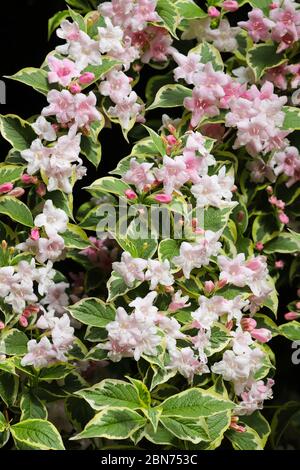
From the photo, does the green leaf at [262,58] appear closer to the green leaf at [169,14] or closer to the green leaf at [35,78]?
the green leaf at [169,14]

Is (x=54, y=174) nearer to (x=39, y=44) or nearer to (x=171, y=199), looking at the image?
(x=171, y=199)

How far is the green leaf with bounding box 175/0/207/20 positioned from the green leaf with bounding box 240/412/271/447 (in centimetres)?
97

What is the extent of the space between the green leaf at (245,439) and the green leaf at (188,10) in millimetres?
988

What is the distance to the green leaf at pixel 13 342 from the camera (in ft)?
6.27

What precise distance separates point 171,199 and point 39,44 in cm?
121

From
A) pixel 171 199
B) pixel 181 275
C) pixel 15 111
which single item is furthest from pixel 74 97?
pixel 15 111

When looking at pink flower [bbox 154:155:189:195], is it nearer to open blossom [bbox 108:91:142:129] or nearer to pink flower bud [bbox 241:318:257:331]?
open blossom [bbox 108:91:142:129]

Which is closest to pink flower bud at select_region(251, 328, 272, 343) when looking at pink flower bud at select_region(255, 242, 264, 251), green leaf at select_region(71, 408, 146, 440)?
pink flower bud at select_region(255, 242, 264, 251)

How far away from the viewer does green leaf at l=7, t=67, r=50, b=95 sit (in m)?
2.03

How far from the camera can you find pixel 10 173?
1.98 meters

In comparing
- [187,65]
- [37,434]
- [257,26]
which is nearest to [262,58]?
[257,26]

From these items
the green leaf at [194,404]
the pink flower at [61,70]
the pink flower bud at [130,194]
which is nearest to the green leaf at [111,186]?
the pink flower bud at [130,194]

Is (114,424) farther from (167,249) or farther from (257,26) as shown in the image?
(257,26)

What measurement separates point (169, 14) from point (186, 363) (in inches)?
32.7
